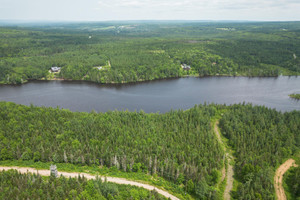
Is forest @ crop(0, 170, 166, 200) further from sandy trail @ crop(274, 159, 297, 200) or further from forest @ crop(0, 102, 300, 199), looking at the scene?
sandy trail @ crop(274, 159, 297, 200)

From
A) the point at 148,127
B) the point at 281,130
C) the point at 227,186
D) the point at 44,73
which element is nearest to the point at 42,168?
the point at 148,127

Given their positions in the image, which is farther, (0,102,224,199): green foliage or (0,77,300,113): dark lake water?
(0,77,300,113): dark lake water

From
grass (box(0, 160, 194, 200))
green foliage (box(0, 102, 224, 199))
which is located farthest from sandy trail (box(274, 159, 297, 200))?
grass (box(0, 160, 194, 200))

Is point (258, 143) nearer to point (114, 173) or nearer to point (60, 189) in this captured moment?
point (114, 173)

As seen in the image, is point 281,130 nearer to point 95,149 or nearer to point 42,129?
point 95,149

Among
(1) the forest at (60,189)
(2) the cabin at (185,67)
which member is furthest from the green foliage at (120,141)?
(2) the cabin at (185,67)
